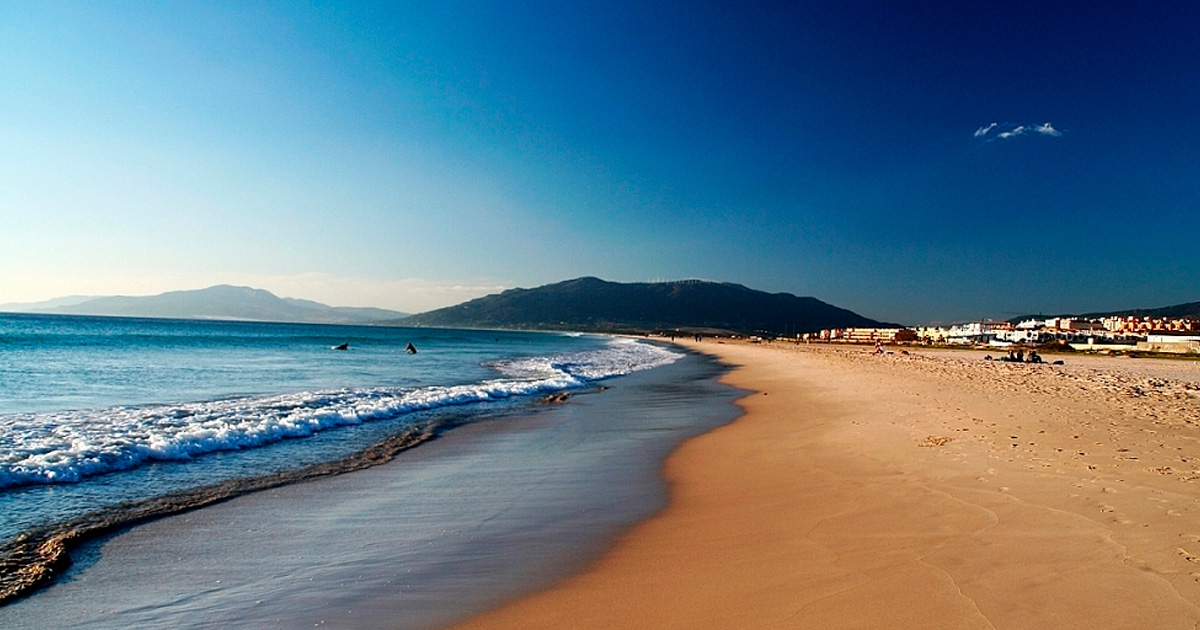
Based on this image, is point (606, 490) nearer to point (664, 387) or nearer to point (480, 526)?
point (480, 526)

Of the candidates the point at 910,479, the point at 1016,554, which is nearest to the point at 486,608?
the point at 1016,554

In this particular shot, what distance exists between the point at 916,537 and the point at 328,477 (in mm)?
6550

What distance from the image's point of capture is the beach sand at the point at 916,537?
11.4ft

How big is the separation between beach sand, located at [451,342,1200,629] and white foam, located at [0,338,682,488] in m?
6.64

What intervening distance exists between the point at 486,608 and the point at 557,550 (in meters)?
1.19

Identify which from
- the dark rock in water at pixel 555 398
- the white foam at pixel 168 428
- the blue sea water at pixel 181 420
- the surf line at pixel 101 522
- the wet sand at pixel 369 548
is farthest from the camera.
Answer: the dark rock in water at pixel 555 398

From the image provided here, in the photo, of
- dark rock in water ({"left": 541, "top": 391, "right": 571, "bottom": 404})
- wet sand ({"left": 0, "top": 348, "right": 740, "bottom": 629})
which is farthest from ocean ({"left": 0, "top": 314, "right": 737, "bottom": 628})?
dark rock in water ({"left": 541, "top": 391, "right": 571, "bottom": 404})

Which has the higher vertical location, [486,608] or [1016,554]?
[1016,554]

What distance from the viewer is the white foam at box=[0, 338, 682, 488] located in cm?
732

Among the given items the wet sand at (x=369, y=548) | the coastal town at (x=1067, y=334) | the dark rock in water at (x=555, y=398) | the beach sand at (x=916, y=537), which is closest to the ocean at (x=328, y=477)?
the wet sand at (x=369, y=548)

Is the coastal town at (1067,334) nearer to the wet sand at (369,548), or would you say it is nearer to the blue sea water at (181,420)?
the blue sea water at (181,420)

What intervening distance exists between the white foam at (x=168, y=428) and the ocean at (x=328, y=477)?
34 mm

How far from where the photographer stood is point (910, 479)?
6.72 m

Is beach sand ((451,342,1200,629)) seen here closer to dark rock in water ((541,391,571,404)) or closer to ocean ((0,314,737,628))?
ocean ((0,314,737,628))
